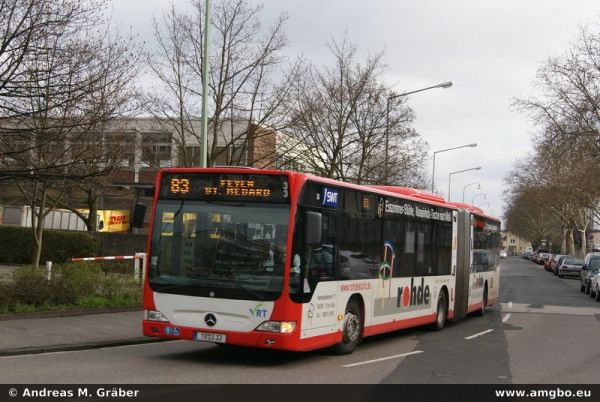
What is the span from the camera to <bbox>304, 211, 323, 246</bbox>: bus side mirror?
390 inches

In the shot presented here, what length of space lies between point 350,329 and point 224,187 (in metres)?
3.06

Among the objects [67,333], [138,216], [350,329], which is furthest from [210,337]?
[67,333]

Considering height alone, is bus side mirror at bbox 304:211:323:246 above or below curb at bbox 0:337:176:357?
above

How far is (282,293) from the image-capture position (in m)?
9.60

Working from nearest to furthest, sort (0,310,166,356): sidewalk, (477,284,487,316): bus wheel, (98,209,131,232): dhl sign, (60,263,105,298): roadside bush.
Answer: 1. (0,310,166,356): sidewalk
2. (60,263,105,298): roadside bush
3. (477,284,487,316): bus wheel
4. (98,209,131,232): dhl sign

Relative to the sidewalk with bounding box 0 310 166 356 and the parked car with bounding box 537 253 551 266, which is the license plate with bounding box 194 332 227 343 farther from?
the parked car with bounding box 537 253 551 266

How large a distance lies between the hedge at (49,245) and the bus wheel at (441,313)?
20.2 meters

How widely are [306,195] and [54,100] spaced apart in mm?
7474

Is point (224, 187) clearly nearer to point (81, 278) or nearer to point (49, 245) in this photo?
point (81, 278)

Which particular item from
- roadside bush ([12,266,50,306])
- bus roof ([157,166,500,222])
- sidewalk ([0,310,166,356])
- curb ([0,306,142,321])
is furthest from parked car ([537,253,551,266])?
roadside bush ([12,266,50,306])

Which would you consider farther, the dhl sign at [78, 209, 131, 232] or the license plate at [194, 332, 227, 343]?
the dhl sign at [78, 209, 131, 232]

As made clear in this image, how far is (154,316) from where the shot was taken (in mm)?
10227

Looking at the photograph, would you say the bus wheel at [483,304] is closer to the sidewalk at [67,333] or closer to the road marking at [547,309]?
the road marking at [547,309]

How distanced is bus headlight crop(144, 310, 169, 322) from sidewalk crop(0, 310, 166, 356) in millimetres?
1801
